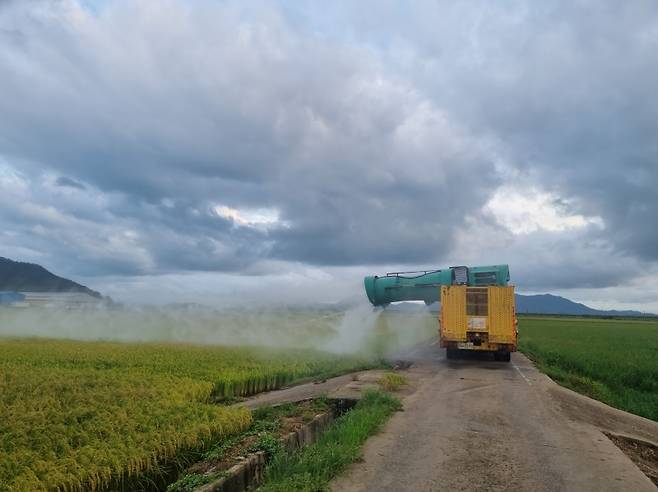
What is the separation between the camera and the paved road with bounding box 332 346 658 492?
265 inches

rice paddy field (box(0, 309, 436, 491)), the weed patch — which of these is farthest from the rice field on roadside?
the weed patch

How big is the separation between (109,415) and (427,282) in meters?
17.2

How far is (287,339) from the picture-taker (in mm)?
34125

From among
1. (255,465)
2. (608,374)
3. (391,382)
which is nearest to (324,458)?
(255,465)

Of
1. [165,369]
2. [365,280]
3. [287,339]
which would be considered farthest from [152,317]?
[165,369]

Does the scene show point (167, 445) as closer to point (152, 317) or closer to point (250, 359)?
point (250, 359)

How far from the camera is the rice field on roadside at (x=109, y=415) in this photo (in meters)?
6.73

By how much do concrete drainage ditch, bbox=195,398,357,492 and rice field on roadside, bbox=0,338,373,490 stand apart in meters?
1.16

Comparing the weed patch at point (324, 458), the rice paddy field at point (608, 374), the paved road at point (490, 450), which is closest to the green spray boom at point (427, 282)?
the rice paddy field at point (608, 374)

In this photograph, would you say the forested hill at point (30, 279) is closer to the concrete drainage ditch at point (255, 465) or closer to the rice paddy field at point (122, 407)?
the rice paddy field at point (122, 407)

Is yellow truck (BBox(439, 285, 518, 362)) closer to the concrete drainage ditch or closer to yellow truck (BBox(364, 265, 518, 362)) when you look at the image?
yellow truck (BBox(364, 265, 518, 362))

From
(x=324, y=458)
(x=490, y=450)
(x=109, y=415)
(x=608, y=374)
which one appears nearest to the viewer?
(x=324, y=458)

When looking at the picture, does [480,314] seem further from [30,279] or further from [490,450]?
[30,279]

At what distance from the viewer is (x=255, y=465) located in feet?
25.5
